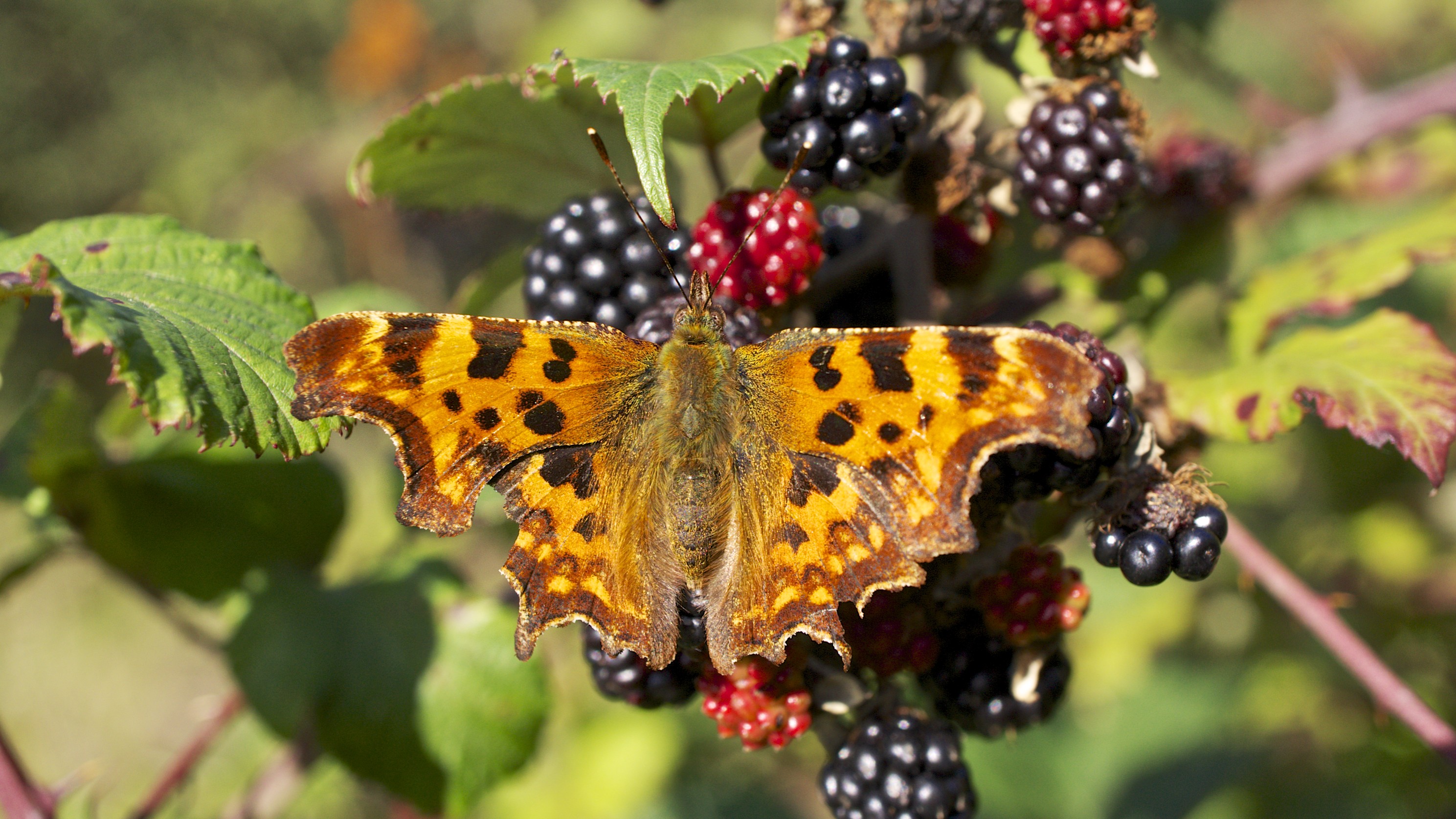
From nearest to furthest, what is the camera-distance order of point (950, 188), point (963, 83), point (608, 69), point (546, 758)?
point (608, 69), point (950, 188), point (963, 83), point (546, 758)

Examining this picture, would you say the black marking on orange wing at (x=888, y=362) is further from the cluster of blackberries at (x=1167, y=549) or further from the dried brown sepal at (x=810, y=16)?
the dried brown sepal at (x=810, y=16)

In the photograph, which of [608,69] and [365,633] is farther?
[365,633]

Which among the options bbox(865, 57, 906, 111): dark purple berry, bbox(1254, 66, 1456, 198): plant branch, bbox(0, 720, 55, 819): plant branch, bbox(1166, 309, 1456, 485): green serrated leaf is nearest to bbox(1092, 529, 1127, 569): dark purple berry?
bbox(1166, 309, 1456, 485): green serrated leaf

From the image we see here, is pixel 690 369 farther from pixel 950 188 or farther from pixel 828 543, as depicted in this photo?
pixel 950 188

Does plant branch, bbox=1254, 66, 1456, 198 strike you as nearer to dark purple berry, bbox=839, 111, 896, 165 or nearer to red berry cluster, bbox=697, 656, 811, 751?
dark purple berry, bbox=839, 111, 896, 165

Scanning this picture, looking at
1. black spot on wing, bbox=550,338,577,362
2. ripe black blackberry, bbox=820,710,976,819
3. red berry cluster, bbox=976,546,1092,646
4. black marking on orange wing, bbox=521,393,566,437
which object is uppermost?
black spot on wing, bbox=550,338,577,362

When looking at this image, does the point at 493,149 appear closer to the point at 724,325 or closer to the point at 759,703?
the point at 724,325

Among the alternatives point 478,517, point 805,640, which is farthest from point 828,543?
point 478,517

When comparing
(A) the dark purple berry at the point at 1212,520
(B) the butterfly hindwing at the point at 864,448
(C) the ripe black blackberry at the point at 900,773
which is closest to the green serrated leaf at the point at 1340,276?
(A) the dark purple berry at the point at 1212,520
